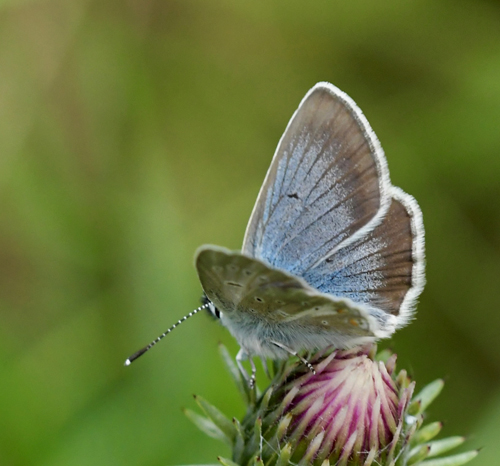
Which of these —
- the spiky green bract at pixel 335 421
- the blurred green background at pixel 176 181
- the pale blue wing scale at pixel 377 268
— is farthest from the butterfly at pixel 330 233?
the blurred green background at pixel 176 181

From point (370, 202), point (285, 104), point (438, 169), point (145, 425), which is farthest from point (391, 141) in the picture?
point (145, 425)

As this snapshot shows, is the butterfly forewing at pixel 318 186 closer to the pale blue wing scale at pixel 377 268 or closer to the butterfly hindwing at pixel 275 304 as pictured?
the pale blue wing scale at pixel 377 268

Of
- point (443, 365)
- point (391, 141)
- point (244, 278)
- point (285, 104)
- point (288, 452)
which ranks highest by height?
point (285, 104)

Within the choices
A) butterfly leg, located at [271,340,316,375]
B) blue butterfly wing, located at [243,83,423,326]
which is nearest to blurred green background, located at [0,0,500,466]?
butterfly leg, located at [271,340,316,375]

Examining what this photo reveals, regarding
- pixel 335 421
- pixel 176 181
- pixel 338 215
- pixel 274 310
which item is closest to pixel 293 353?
pixel 274 310

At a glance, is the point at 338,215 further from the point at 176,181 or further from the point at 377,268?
the point at 176,181

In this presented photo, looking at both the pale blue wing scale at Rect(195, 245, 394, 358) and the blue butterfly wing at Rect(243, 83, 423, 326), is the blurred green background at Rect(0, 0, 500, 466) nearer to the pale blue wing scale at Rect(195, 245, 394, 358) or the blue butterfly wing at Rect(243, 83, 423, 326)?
the pale blue wing scale at Rect(195, 245, 394, 358)

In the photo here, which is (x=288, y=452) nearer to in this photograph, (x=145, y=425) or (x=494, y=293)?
(x=145, y=425)
